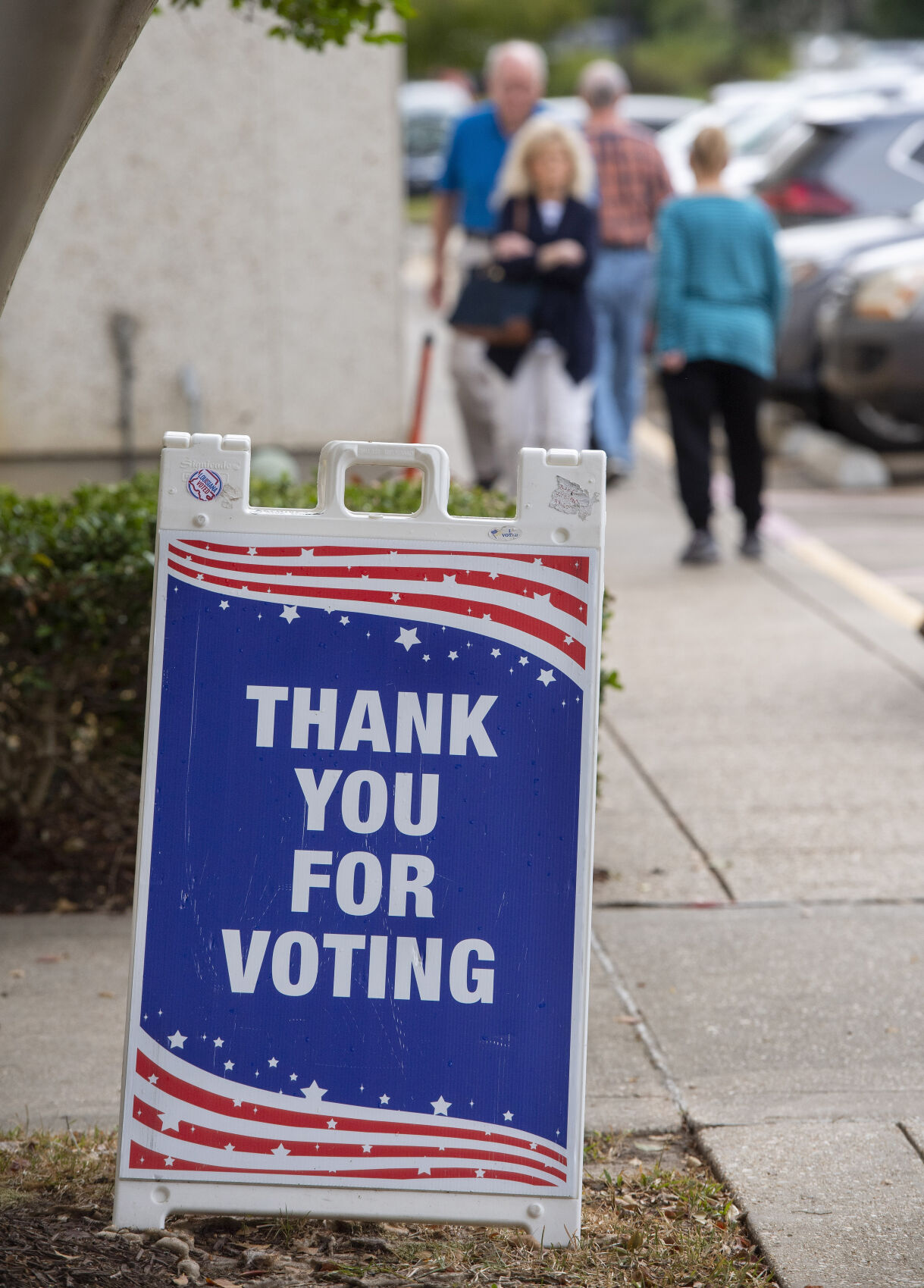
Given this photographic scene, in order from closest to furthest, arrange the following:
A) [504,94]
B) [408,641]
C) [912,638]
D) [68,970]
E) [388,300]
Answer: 1. [408,641]
2. [68,970]
3. [912,638]
4. [388,300]
5. [504,94]

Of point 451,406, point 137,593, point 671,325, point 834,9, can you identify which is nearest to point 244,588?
point 137,593

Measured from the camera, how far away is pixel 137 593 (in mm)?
4320

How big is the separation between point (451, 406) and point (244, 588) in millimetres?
11029

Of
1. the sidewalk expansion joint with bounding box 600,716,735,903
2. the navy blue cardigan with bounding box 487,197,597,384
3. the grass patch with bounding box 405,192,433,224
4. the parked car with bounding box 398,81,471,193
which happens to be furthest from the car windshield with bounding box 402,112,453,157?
the sidewalk expansion joint with bounding box 600,716,735,903

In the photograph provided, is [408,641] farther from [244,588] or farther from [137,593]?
[137,593]

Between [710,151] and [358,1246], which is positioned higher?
[710,151]

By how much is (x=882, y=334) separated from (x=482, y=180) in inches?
115

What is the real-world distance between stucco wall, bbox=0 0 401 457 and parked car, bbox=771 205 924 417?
14.9ft

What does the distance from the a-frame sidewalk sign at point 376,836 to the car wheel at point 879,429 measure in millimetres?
8902

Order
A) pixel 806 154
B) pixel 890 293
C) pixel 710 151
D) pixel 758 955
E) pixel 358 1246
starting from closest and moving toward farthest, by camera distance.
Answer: pixel 358 1246
pixel 758 955
pixel 710 151
pixel 890 293
pixel 806 154

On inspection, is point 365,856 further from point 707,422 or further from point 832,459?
point 832,459

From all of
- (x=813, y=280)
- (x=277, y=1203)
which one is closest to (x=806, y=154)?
(x=813, y=280)

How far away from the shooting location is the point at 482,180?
360 inches

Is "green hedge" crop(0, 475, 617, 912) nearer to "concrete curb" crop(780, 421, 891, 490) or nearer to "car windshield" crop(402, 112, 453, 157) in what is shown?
"concrete curb" crop(780, 421, 891, 490)
